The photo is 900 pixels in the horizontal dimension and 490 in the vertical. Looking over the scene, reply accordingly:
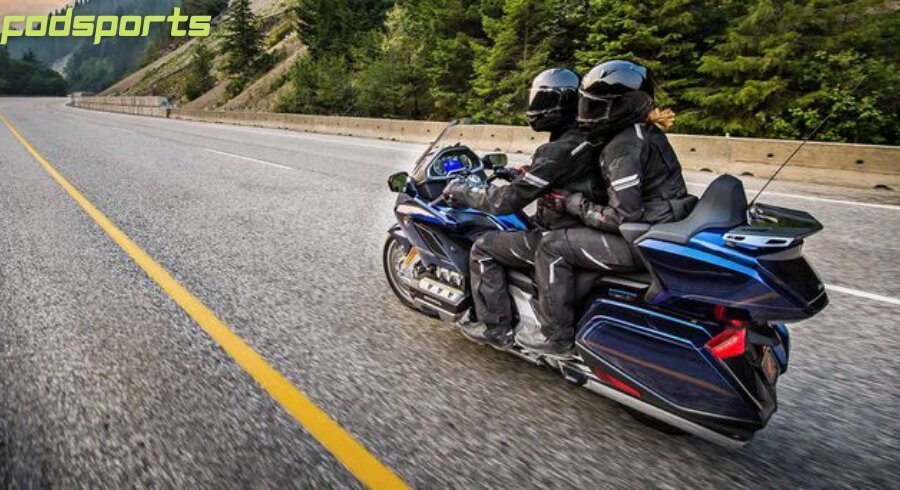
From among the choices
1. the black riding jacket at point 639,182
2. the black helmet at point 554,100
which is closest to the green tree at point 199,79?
the black helmet at point 554,100

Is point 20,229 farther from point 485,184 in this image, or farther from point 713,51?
point 713,51

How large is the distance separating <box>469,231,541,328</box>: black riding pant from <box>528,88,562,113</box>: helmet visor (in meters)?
0.69

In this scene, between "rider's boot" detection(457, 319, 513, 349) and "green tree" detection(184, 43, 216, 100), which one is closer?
"rider's boot" detection(457, 319, 513, 349)

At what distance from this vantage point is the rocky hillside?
46844 mm

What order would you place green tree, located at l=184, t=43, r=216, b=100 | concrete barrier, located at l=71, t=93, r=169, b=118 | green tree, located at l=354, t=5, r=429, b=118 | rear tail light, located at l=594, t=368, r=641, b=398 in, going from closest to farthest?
1. rear tail light, located at l=594, t=368, r=641, b=398
2. green tree, located at l=354, t=5, r=429, b=118
3. concrete barrier, located at l=71, t=93, r=169, b=118
4. green tree, located at l=184, t=43, r=216, b=100

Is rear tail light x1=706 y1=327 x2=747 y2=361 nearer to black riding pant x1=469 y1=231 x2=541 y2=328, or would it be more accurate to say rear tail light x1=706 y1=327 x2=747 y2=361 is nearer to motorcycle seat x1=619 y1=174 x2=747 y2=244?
motorcycle seat x1=619 y1=174 x2=747 y2=244

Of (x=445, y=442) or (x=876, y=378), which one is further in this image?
(x=876, y=378)

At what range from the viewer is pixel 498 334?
3066 mm

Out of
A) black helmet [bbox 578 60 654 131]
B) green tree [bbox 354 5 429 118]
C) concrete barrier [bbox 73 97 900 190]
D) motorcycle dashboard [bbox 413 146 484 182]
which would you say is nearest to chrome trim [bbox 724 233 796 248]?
black helmet [bbox 578 60 654 131]

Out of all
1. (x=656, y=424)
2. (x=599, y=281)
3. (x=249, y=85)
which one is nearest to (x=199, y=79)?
(x=249, y=85)

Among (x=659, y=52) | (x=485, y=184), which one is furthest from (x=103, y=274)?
(x=659, y=52)

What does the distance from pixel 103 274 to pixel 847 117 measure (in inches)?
557

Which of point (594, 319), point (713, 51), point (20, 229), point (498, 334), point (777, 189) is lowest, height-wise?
point (20, 229)

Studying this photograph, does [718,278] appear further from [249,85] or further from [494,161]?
[249,85]
